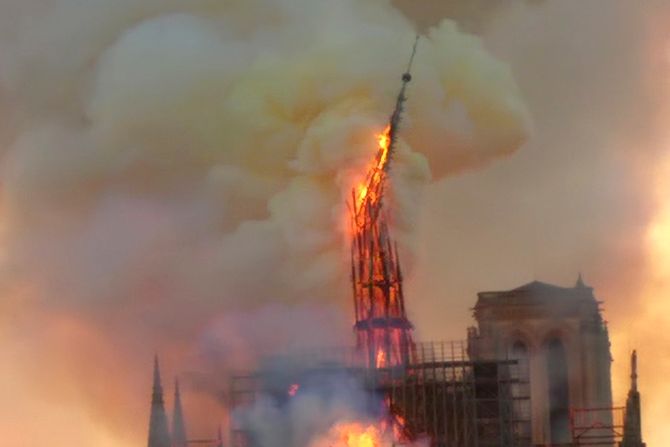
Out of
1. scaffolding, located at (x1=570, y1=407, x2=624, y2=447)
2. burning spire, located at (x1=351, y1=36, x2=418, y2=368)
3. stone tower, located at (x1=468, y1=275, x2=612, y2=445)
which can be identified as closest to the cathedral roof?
stone tower, located at (x1=468, y1=275, x2=612, y2=445)

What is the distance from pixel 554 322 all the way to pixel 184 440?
36.7 m

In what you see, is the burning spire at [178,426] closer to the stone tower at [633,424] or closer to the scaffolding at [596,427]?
the scaffolding at [596,427]

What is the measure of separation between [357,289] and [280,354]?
6658 millimetres

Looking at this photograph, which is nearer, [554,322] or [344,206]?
[344,206]

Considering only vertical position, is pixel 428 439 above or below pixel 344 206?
below

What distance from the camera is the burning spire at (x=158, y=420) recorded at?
14375 centimetres

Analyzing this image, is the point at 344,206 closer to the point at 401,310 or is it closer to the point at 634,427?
the point at 401,310

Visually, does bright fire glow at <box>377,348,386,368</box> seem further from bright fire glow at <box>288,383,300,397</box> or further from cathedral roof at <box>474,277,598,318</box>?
cathedral roof at <box>474,277,598,318</box>

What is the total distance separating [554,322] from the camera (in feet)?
557

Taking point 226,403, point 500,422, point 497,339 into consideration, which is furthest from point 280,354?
point 497,339

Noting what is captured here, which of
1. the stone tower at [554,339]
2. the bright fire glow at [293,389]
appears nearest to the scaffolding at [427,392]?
the bright fire glow at [293,389]

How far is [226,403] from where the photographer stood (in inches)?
5566

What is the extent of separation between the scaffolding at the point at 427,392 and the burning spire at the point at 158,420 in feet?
20.5

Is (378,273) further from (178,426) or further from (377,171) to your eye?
(178,426)
